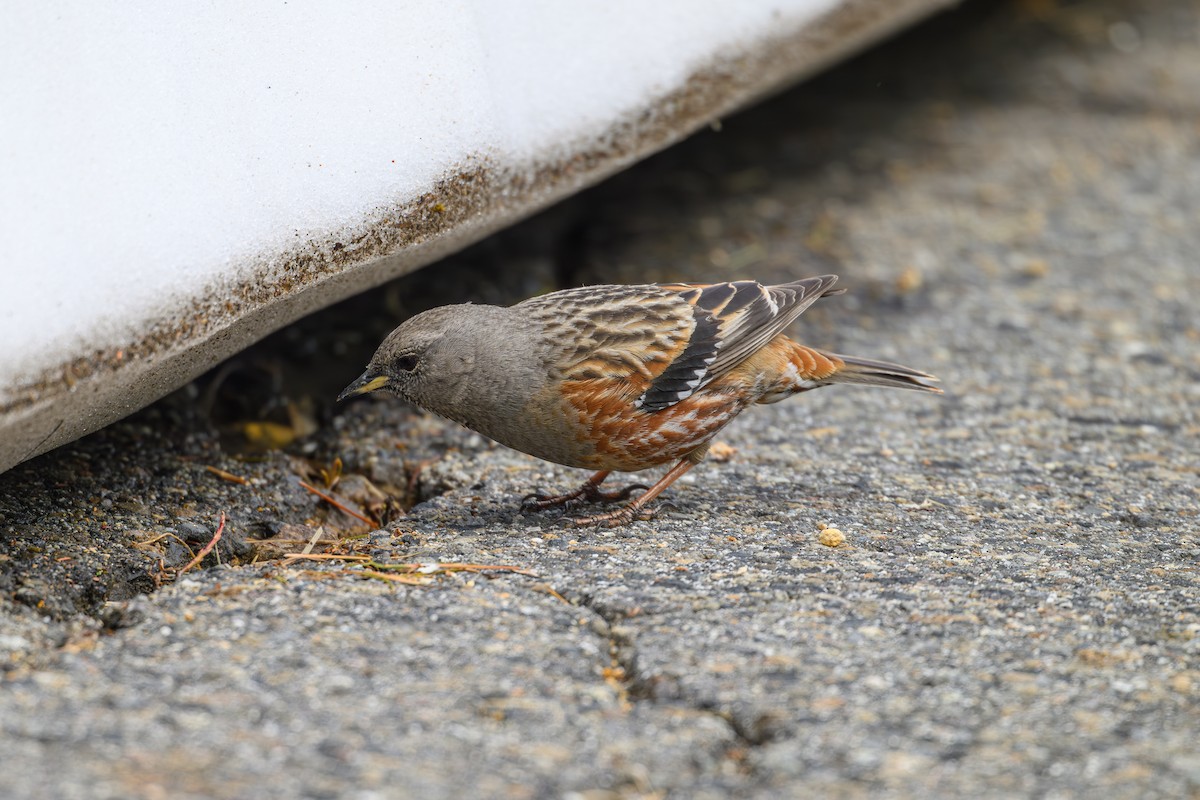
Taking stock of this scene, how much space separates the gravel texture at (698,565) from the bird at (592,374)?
9.4 inches

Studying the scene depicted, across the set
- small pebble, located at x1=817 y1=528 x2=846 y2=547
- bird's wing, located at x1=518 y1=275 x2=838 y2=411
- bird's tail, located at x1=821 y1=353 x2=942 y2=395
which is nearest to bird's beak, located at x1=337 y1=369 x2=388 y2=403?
bird's wing, located at x1=518 y1=275 x2=838 y2=411

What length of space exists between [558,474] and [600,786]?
2.11m

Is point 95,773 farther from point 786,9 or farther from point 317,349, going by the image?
point 786,9

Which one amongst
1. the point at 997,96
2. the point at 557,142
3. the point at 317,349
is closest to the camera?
the point at 557,142

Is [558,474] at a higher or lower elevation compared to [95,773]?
lower

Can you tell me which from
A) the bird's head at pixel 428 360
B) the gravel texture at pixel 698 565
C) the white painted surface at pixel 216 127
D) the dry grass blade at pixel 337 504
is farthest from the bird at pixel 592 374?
the white painted surface at pixel 216 127

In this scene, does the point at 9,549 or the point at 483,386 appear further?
the point at 483,386

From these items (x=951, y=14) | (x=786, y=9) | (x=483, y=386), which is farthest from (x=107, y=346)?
(x=951, y=14)

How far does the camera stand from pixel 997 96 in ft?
28.3

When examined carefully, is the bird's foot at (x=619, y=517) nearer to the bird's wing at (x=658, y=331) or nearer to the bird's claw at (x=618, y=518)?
the bird's claw at (x=618, y=518)

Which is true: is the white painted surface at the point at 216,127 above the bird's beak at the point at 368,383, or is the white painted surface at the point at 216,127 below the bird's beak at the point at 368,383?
above

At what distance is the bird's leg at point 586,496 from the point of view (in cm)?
423

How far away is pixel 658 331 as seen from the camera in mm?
4188

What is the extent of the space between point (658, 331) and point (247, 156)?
1.40 meters
